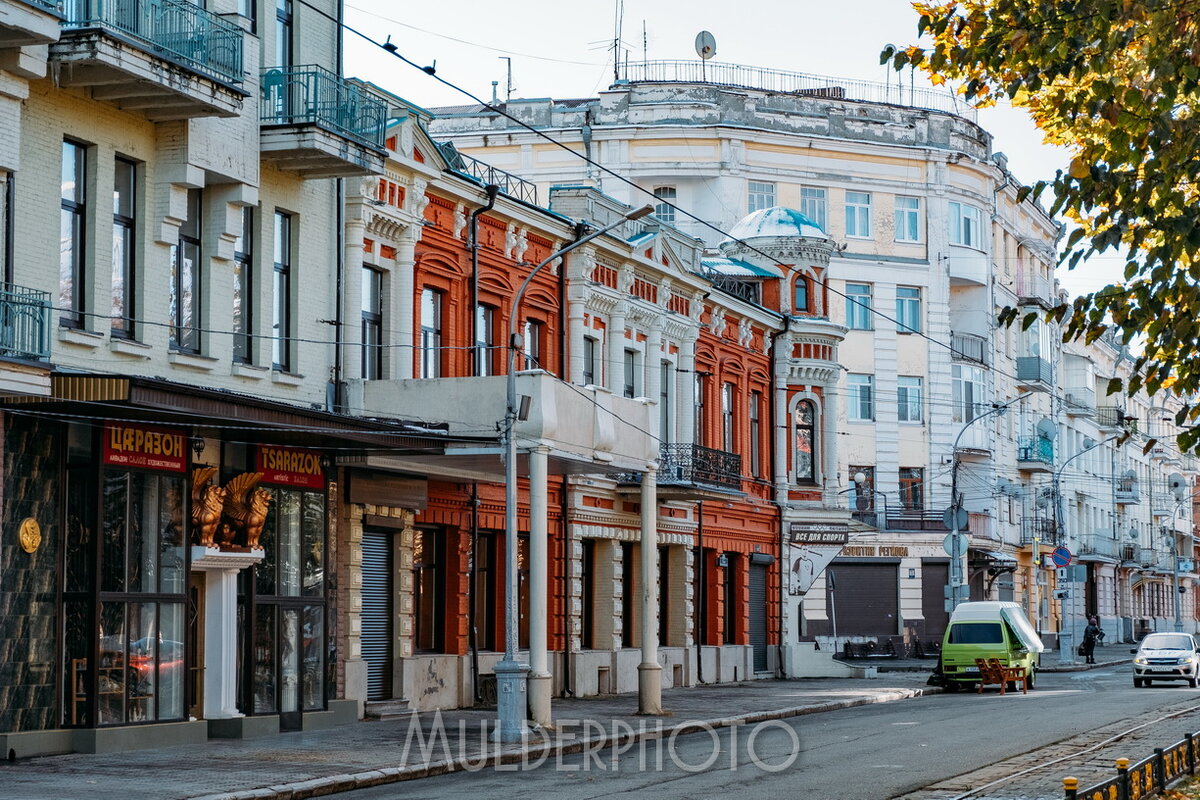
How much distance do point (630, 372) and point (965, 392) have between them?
29600 mm

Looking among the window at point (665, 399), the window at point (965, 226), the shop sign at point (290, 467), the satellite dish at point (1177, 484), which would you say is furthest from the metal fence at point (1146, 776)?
the satellite dish at point (1177, 484)

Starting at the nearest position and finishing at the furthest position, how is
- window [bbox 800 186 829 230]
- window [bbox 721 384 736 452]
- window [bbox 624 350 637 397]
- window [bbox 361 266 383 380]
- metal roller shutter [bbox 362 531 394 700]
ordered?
1. window [bbox 361 266 383 380]
2. metal roller shutter [bbox 362 531 394 700]
3. window [bbox 624 350 637 397]
4. window [bbox 721 384 736 452]
5. window [bbox 800 186 829 230]

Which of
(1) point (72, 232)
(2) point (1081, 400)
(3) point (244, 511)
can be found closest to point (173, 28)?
(1) point (72, 232)

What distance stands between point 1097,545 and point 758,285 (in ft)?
151

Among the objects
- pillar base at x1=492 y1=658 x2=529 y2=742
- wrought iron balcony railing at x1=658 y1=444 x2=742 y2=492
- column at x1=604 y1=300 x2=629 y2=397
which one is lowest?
pillar base at x1=492 y1=658 x2=529 y2=742

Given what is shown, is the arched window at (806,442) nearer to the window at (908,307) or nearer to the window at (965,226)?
the window at (908,307)

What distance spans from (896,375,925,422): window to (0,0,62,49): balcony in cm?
4719

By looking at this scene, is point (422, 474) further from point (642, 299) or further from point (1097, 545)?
point (1097, 545)

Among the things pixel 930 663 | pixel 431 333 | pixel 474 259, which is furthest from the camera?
pixel 930 663

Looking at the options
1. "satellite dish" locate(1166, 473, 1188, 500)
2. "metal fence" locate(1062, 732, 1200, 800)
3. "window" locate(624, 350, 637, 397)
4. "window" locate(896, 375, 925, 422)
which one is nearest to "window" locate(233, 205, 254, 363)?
"metal fence" locate(1062, 732, 1200, 800)

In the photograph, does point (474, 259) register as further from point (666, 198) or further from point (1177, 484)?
point (1177, 484)

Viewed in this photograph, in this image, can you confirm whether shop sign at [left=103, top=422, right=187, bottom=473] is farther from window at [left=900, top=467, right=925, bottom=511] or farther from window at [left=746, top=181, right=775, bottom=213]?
window at [left=900, top=467, right=925, bottom=511]

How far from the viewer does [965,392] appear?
64625mm

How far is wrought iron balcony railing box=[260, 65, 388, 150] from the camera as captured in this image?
24.7m
